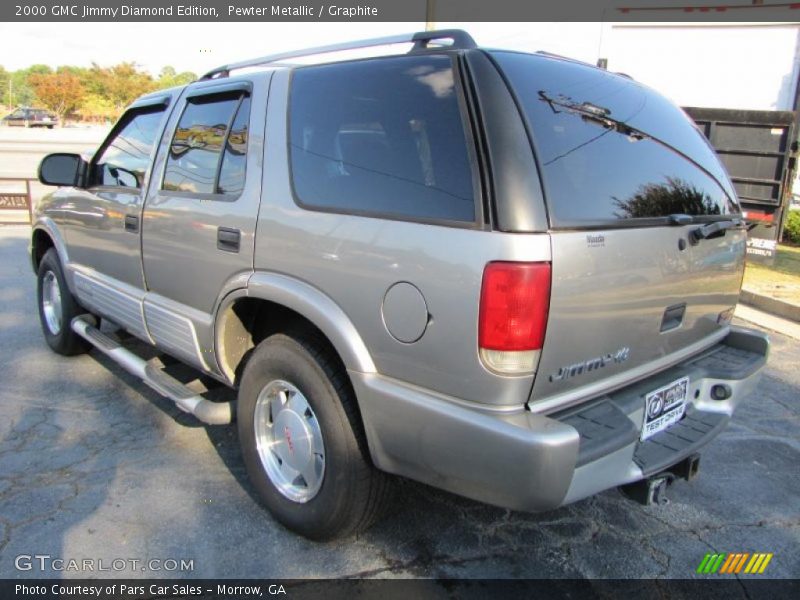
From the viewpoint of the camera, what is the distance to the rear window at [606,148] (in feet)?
7.16

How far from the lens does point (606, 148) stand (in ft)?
7.96

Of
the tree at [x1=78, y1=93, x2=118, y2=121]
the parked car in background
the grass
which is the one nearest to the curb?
the grass

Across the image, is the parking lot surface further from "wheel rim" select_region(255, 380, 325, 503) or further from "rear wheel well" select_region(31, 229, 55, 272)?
"rear wheel well" select_region(31, 229, 55, 272)

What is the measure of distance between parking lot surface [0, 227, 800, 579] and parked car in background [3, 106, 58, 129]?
56.3 m

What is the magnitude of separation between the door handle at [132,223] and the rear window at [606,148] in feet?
7.53

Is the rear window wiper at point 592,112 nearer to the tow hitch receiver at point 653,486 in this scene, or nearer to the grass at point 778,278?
the tow hitch receiver at point 653,486

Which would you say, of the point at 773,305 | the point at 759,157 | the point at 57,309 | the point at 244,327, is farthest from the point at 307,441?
the point at 759,157

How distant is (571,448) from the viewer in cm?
196

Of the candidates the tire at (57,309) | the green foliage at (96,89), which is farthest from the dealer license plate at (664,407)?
the green foliage at (96,89)

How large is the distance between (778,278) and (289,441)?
8084 mm

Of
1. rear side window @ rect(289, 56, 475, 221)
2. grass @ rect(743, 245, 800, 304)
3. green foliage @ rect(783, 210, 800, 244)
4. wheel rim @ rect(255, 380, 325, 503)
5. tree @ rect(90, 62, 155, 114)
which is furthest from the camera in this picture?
tree @ rect(90, 62, 155, 114)

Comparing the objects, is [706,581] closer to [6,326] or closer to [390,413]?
[390,413]

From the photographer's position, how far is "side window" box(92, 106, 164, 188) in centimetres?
371

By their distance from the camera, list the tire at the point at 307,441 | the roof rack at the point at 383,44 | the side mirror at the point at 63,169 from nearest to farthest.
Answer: the roof rack at the point at 383,44 → the tire at the point at 307,441 → the side mirror at the point at 63,169
